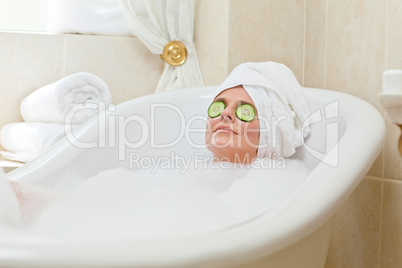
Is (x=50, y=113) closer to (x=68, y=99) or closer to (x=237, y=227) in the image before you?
(x=68, y=99)

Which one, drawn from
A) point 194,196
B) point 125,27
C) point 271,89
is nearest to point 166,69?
point 125,27

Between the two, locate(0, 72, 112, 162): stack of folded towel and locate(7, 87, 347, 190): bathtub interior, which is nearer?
locate(7, 87, 347, 190): bathtub interior

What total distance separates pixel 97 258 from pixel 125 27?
5.90 ft

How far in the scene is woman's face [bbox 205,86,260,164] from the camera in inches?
57.5

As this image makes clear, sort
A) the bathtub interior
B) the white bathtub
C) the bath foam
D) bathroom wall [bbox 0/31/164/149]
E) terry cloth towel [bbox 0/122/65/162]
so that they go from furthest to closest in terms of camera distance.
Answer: bathroom wall [bbox 0/31/164/149]
terry cloth towel [bbox 0/122/65/162]
the bathtub interior
the bath foam
the white bathtub

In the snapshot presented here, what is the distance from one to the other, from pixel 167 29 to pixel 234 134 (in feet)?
3.12

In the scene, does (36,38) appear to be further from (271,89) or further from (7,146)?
(271,89)

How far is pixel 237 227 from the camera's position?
793 millimetres

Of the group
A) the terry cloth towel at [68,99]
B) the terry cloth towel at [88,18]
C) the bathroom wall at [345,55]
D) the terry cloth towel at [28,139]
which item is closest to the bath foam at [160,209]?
the bathroom wall at [345,55]

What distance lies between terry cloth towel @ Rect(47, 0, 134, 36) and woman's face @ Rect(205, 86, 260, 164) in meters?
0.97

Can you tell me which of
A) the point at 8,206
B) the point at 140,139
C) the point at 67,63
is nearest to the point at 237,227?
the point at 8,206

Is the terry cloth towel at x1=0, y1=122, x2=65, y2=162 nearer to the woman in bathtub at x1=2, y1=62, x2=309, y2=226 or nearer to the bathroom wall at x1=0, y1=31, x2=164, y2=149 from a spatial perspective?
the bathroom wall at x1=0, y1=31, x2=164, y2=149

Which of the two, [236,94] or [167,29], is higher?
[167,29]

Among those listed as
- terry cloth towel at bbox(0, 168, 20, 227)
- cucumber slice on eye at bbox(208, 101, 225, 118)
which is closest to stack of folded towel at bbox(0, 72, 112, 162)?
cucumber slice on eye at bbox(208, 101, 225, 118)
